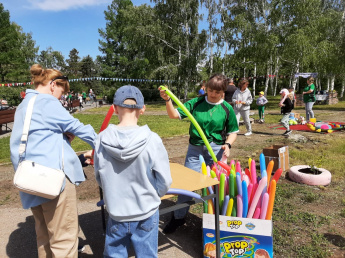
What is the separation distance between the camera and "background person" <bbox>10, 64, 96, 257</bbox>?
1960mm

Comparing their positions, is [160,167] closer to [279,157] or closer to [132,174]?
[132,174]

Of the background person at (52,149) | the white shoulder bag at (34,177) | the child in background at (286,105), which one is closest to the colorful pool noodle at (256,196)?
the background person at (52,149)

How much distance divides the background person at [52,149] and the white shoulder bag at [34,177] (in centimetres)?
4

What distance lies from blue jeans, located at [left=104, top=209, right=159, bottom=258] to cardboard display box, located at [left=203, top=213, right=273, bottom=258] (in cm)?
95

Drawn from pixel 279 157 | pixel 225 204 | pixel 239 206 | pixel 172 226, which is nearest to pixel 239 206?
pixel 239 206

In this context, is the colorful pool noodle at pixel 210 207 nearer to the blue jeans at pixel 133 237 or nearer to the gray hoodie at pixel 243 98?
the blue jeans at pixel 133 237

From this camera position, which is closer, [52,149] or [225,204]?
[52,149]

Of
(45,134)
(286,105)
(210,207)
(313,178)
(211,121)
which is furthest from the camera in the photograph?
(286,105)

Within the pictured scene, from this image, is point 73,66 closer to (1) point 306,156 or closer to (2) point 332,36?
(2) point 332,36

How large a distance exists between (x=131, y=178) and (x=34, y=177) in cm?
73

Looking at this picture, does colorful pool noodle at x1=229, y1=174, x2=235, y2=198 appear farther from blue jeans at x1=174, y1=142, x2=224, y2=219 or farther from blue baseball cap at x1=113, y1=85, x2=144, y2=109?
blue baseball cap at x1=113, y1=85, x2=144, y2=109

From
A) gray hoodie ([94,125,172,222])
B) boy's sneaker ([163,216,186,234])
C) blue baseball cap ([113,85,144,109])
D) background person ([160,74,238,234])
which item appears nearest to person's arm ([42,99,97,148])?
gray hoodie ([94,125,172,222])

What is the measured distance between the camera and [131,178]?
1.67 meters

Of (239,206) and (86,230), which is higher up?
(239,206)
